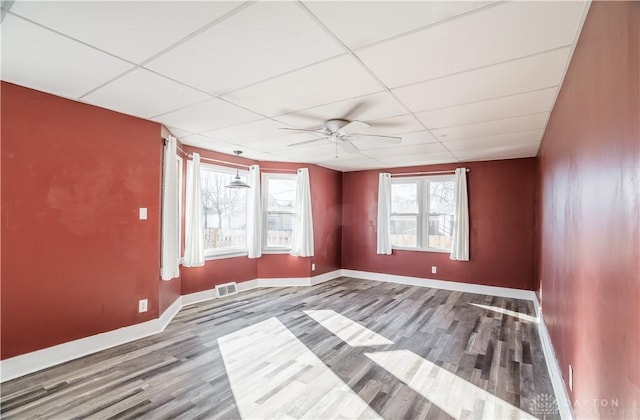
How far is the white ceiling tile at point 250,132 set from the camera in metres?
3.41

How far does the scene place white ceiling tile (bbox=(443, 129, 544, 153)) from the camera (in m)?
3.73

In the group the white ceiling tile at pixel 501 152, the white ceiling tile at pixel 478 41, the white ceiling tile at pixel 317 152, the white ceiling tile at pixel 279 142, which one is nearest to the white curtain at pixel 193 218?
the white ceiling tile at pixel 279 142

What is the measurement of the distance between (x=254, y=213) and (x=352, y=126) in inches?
117

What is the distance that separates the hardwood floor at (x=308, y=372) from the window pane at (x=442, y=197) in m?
2.17

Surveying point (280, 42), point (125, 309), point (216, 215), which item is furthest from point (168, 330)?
point (280, 42)

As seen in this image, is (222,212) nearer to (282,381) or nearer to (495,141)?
(282,381)

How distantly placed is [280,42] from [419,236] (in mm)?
5076

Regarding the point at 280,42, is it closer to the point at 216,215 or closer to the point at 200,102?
the point at 200,102

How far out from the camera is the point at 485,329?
3.68m

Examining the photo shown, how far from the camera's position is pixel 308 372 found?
2643 mm

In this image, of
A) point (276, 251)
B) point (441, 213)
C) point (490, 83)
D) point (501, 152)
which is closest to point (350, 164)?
point (441, 213)

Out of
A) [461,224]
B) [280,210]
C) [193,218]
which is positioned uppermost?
[280,210]

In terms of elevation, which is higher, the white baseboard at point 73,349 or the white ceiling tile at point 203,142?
the white ceiling tile at point 203,142

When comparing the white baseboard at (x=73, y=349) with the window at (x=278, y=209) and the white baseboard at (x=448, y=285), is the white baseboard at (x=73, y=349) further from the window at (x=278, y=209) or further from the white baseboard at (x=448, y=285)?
the white baseboard at (x=448, y=285)
